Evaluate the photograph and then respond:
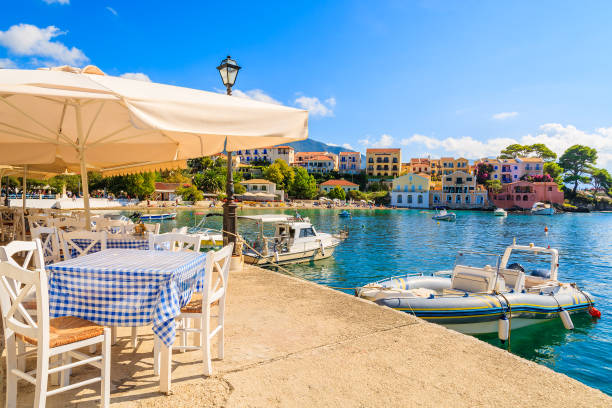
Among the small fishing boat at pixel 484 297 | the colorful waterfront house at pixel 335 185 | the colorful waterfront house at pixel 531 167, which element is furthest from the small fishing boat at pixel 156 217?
the colorful waterfront house at pixel 531 167

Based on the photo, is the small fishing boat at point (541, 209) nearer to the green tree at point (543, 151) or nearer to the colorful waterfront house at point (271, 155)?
the green tree at point (543, 151)

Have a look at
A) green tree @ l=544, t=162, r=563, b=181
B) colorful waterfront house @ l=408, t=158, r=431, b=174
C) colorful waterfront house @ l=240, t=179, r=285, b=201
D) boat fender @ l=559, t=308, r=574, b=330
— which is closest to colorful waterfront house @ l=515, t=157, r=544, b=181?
green tree @ l=544, t=162, r=563, b=181

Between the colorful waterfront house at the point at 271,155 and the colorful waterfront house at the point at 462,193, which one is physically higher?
the colorful waterfront house at the point at 271,155

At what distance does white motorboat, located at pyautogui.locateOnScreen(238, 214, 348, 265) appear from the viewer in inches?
638

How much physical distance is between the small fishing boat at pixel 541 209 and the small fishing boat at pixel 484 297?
7681 centimetres

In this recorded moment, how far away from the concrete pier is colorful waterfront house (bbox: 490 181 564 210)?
9539 cm

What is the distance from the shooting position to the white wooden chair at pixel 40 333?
2.11 meters

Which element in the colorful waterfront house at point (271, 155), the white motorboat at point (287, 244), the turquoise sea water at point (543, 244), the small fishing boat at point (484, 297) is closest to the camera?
the small fishing boat at point (484, 297)

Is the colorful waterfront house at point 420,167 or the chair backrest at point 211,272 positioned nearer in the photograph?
the chair backrest at point 211,272

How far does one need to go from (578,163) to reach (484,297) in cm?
12372

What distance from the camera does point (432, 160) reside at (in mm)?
110438

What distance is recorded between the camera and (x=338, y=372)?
3230 millimetres

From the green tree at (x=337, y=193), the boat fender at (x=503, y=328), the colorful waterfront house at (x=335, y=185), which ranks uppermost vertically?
the colorful waterfront house at (x=335, y=185)

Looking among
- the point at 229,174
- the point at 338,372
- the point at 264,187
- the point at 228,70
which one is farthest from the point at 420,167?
the point at 338,372
